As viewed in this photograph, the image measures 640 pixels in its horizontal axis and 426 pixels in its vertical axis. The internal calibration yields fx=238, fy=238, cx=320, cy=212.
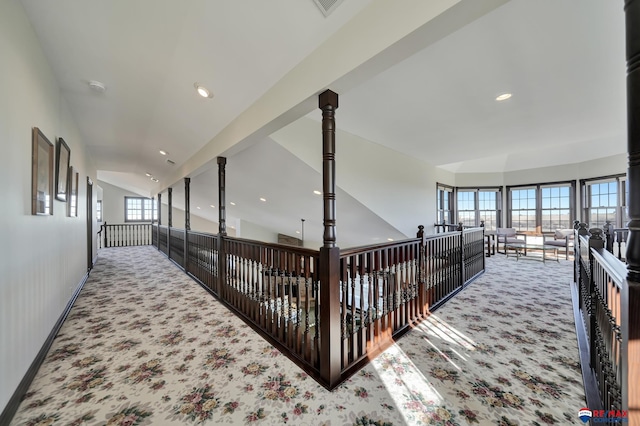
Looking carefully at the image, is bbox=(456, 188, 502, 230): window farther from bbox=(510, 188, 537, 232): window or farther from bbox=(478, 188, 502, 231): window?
bbox=(510, 188, 537, 232): window

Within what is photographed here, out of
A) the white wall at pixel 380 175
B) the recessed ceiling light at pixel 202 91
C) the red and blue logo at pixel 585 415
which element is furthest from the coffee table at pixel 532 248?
the recessed ceiling light at pixel 202 91

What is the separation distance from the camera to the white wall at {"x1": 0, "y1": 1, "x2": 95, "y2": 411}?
1496mm

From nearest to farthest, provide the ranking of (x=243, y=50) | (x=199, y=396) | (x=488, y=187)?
(x=199, y=396), (x=243, y=50), (x=488, y=187)

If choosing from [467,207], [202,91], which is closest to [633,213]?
[202,91]

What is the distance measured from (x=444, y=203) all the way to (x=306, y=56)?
22.6ft

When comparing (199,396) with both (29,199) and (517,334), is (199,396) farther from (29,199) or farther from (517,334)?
(517,334)

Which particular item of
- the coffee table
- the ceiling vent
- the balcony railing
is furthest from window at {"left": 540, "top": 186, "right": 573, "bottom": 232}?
the ceiling vent

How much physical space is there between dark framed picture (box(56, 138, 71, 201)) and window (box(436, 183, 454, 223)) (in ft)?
24.9

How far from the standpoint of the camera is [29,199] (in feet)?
6.14

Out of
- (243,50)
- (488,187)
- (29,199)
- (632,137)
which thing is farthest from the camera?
(488,187)

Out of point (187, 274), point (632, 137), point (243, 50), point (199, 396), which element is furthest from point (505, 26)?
point (187, 274)

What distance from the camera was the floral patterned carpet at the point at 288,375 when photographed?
4.96 ft

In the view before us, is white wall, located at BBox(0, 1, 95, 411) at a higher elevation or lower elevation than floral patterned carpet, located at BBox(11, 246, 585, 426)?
higher

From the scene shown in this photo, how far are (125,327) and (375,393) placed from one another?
282 centimetres
